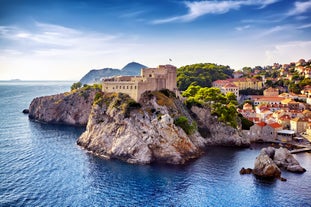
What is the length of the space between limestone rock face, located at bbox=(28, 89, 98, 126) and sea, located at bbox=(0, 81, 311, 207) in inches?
1361

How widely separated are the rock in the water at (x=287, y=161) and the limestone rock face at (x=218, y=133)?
593 inches

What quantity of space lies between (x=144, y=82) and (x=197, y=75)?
69983mm

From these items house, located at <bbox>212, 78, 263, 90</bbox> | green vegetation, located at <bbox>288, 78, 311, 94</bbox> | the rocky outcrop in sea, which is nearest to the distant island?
the rocky outcrop in sea

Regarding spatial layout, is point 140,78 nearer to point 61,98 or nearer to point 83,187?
point 83,187

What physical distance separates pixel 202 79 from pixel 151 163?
3010 inches

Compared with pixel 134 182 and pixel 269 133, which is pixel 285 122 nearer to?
pixel 269 133

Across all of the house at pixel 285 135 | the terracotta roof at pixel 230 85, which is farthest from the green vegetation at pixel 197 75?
the house at pixel 285 135

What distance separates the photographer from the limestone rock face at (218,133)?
70500mm

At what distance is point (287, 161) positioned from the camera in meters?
53.4

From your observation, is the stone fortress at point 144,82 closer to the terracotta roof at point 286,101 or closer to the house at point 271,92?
the terracotta roof at point 286,101

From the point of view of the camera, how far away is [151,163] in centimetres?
5456

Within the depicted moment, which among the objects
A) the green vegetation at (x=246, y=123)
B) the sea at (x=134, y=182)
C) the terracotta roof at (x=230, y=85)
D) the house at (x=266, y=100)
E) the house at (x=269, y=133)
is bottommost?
the sea at (x=134, y=182)

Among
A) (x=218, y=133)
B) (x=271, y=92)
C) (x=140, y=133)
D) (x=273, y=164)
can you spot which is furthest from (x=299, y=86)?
(x=140, y=133)

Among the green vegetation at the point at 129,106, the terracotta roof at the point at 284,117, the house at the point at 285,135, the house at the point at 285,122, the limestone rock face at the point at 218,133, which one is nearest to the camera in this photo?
the green vegetation at the point at 129,106
